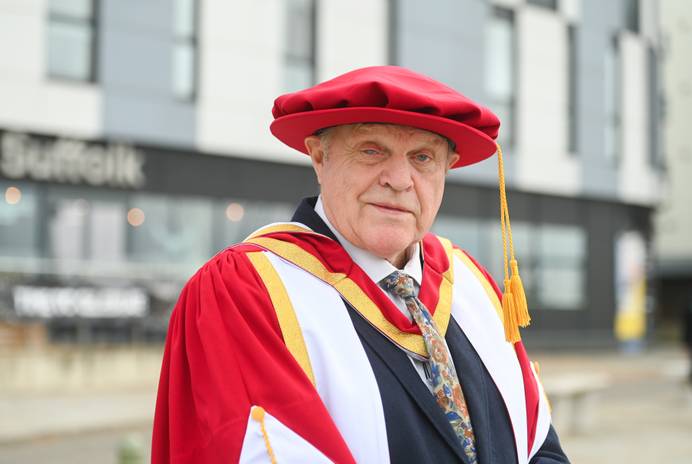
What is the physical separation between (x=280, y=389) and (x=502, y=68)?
21721mm

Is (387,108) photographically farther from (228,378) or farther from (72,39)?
(72,39)

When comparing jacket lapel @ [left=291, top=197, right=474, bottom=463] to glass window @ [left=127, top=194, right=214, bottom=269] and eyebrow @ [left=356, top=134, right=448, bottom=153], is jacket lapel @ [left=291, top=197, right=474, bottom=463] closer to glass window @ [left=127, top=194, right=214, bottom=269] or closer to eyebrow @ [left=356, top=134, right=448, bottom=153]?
eyebrow @ [left=356, top=134, right=448, bottom=153]

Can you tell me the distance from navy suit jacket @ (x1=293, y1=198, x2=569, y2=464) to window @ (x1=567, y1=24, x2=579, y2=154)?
22273 mm

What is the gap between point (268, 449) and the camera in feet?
5.86

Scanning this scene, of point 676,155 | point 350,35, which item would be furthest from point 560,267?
point 676,155

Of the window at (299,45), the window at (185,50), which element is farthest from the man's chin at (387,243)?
the window at (299,45)

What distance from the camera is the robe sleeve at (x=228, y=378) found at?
1824 mm

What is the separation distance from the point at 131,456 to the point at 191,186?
40.0 ft

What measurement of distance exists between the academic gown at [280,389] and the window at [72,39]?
14.7 m

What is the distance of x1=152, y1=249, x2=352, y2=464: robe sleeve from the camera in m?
1.82

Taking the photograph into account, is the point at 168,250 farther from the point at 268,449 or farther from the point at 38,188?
the point at 268,449

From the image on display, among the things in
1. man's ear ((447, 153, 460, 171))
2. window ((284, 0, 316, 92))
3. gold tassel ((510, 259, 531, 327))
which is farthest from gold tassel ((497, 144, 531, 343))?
window ((284, 0, 316, 92))

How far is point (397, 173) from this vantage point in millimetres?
2072

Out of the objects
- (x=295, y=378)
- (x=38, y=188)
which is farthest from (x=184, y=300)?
(x=38, y=188)
